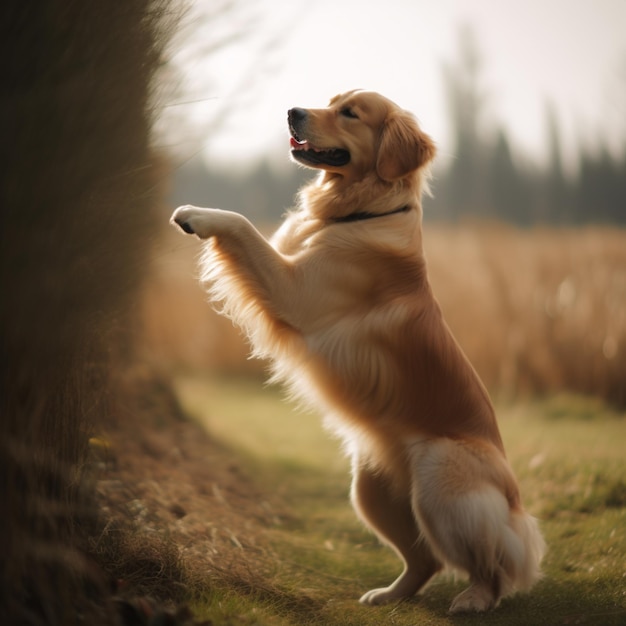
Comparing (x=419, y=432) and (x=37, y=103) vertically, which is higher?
(x=37, y=103)

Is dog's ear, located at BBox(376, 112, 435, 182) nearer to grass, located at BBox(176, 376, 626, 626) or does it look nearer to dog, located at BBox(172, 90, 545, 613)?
dog, located at BBox(172, 90, 545, 613)

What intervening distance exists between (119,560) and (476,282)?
23.6ft

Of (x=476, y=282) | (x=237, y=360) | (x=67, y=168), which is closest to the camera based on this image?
(x=67, y=168)

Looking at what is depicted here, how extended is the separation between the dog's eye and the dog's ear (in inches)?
6.6

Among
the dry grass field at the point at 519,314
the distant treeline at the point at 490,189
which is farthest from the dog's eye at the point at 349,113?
the dry grass field at the point at 519,314

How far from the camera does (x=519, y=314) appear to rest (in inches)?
335

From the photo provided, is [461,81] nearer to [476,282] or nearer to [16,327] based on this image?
[476,282]

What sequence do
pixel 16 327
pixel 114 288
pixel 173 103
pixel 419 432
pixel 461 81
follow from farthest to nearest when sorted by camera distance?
pixel 461 81 → pixel 419 432 → pixel 173 103 → pixel 114 288 → pixel 16 327

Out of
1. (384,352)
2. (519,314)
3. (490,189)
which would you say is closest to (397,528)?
(384,352)

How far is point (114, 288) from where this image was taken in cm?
269

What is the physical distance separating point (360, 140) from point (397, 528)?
Result: 2.04 metres

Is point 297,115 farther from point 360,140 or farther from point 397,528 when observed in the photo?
point 397,528

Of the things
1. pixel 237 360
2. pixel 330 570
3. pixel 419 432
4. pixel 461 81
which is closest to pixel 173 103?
pixel 419 432

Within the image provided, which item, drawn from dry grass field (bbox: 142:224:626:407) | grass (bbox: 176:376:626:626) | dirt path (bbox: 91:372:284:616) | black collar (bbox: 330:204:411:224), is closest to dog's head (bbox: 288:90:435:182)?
black collar (bbox: 330:204:411:224)
